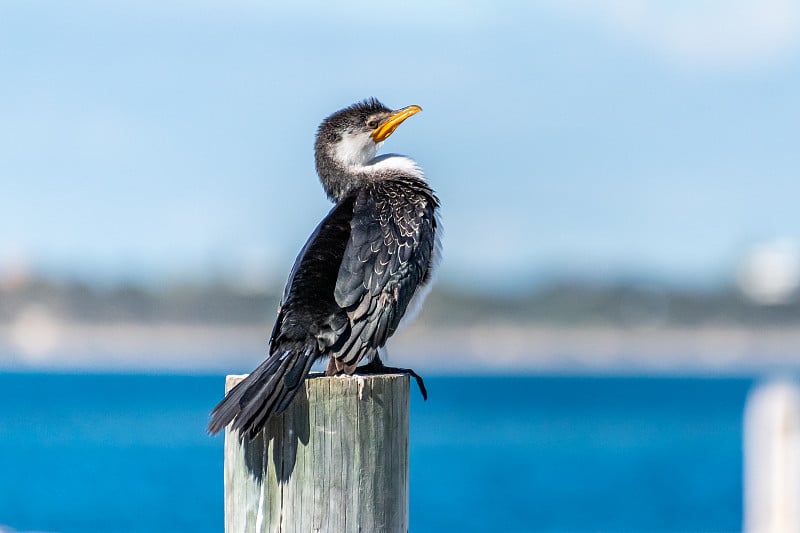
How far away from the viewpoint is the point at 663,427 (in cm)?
4344

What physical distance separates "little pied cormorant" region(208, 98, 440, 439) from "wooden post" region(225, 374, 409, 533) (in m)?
0.08

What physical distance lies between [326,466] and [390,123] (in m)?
2.34

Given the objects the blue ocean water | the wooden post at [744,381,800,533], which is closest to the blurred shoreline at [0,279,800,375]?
the blue ocean water

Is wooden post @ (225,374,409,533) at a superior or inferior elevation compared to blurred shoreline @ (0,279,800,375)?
inferior

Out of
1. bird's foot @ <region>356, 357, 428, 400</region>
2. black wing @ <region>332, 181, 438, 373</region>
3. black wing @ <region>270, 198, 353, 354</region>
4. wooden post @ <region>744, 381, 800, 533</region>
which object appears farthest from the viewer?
wooden post @ <region>744, 381, 800, 533</region>

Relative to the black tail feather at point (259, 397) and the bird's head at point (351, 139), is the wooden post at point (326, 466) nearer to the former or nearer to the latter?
the black tail feather at point (259, 397)

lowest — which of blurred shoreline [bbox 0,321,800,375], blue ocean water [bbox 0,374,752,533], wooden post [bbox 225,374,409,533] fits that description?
wooden post [bbox 225,374,409,533]

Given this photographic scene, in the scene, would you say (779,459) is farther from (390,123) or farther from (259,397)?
(259,397)

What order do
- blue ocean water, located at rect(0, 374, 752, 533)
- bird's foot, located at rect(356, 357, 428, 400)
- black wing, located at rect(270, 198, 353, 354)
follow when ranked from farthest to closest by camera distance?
blue ocean water, located at rect(0, 374, 752, 533) < bird's foot, located at rect(356, 357, 428, 400) < black wing, located at rect(270, 198, 353, 354)

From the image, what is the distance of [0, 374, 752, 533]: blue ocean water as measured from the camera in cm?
1905

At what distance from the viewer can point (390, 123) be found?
533 cm

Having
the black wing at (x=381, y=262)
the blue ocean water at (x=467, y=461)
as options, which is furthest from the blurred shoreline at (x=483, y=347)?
the black wing at (x=381, y=262)

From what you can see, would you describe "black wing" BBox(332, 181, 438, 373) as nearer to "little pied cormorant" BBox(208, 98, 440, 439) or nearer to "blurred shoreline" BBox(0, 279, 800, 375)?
"little pied cormorant" BBox(208, 98, 440, 439)

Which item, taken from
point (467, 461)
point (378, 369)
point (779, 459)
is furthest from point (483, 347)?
point (378, 369)
